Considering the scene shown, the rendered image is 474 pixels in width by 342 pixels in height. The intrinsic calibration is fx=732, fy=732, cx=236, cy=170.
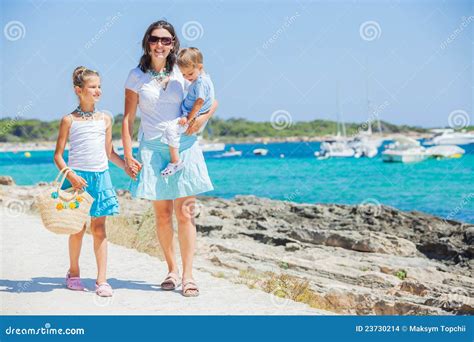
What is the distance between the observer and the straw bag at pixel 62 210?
16.8 ft

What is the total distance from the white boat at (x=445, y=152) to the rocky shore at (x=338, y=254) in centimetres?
2933

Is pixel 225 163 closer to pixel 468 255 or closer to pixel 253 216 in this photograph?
pixel 253 216

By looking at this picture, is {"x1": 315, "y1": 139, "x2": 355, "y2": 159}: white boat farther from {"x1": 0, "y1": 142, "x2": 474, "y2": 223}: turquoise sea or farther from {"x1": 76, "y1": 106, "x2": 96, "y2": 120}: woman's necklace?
{"x1": 76, "y1": 106, "x2": 96, "y2": 120}: woman's necklace

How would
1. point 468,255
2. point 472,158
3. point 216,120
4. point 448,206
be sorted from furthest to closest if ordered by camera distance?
point 216,120, point 472,158, point 448,206, point 468,255

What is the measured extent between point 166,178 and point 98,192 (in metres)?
0.51

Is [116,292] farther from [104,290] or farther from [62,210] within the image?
[62,210]

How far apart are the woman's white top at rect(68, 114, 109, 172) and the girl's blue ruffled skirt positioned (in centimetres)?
4

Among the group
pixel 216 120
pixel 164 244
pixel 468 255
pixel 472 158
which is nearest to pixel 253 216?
pixel 468 255

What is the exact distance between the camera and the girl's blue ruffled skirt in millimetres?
5430

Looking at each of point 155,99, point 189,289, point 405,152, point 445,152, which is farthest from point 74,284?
point 405,152

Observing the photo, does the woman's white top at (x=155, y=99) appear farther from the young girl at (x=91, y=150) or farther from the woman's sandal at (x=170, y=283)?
the woman's sandal at (x=170, y=283)

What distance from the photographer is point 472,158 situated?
47844mm

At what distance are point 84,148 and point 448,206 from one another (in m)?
22.3
